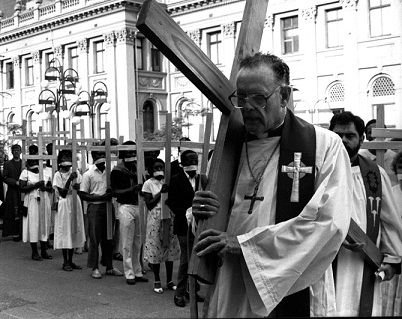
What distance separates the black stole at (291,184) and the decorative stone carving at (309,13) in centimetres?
2694

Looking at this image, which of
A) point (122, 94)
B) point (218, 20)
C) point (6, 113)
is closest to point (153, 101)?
point (122, 94)

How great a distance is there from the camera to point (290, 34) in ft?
98.0

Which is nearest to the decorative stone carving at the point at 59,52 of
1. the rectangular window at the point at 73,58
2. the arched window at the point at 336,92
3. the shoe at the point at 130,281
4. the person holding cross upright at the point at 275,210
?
the rectangular window at the point at 73,58

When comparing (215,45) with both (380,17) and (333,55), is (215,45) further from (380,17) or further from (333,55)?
(380,17)

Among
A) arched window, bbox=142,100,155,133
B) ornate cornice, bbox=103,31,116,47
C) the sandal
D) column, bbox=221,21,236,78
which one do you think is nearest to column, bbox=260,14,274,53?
column, bbox=221,21,236,78

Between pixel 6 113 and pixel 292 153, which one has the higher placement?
pixel 6 113

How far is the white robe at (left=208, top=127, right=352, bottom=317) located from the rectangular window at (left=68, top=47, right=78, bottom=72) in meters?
37.9

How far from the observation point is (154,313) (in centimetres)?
623

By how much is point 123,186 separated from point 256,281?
5.99 m

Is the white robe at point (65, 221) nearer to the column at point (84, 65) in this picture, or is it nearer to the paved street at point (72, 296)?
the paved street at point (72, 296)

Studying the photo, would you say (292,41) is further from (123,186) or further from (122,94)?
(123,186)

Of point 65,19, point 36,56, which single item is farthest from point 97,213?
point 36,56

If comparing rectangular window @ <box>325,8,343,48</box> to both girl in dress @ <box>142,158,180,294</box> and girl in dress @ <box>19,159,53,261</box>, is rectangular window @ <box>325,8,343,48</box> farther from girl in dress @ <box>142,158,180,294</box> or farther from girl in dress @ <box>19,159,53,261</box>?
girl in dress @ <box>142,158,180,294</box>

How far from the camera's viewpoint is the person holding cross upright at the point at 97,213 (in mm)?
8273
